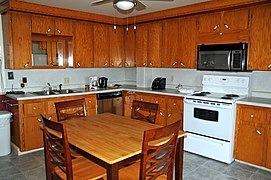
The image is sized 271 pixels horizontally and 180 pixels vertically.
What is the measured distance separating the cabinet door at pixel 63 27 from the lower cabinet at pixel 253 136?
3264mm

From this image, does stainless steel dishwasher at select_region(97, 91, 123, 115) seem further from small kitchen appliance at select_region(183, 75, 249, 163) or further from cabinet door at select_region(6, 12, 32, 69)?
small kitchen appliance at select_region(183, 75, 249, 163)

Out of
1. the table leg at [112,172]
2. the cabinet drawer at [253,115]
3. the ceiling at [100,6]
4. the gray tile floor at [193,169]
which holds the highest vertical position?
the ceiling at [100,6]

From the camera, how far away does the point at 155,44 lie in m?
4.64

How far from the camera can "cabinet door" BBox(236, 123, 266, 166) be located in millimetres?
3127

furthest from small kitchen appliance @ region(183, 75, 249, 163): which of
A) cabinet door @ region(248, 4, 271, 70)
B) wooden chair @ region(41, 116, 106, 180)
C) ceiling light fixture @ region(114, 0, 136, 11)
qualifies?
wooden chair @ region(41, 116, 106, 180)

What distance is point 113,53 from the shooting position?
512 cm

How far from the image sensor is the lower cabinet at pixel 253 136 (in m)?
3.07

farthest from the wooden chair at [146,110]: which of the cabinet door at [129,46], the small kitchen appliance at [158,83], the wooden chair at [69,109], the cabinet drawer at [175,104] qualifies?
the cabinet door at [129,46]

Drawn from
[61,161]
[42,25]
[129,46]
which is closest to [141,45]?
[129,46]

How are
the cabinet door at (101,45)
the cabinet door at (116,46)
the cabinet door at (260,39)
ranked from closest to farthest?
the cabinet door at (260,39), the cabinet door at (101,45), the cabinet door at (116,46)

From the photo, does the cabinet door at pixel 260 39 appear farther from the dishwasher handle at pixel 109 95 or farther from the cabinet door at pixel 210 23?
the dishwasher handle at pixel 109 95

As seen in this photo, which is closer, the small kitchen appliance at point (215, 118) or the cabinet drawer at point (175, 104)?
the small kitchen appliance at point (215, 118)

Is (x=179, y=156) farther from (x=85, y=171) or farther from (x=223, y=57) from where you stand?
(x=223, y=57)

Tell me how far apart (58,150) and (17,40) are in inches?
104
